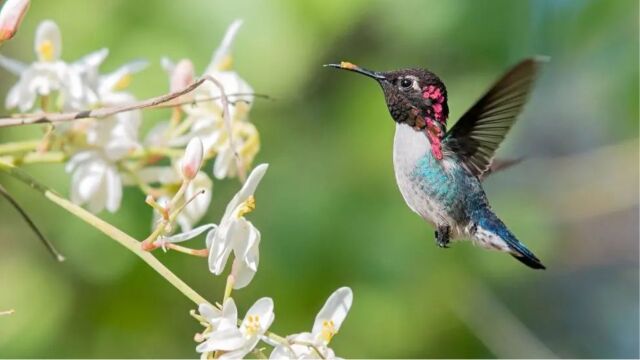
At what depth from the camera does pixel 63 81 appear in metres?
1.21

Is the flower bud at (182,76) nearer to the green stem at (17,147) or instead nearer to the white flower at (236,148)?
the white flower at (236,148)

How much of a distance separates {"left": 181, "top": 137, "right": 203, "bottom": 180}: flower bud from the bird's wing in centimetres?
30

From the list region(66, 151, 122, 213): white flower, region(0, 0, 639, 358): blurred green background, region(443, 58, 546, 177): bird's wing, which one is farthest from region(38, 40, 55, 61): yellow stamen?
region(0, 0, 639, 358): blurred green background

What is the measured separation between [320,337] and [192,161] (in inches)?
7.5

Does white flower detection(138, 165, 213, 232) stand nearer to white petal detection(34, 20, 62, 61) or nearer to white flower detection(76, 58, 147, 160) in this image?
white flower detection(76, 58, 147, 160)

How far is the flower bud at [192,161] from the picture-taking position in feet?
3.12

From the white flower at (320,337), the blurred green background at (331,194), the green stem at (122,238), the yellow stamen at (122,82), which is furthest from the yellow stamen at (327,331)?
the blurred green background at (331,194)

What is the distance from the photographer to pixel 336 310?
0.98 meters

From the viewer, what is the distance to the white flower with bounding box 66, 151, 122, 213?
1.22 m

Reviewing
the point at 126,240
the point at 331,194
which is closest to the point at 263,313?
the point at 126,240

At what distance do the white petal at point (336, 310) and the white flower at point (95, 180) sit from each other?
35cm

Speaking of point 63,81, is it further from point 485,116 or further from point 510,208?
point 510,208

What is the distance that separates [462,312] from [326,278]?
12.0 inches

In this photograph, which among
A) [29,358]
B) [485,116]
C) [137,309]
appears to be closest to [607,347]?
[137,309]
